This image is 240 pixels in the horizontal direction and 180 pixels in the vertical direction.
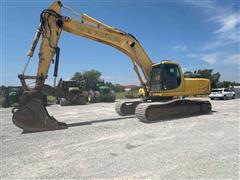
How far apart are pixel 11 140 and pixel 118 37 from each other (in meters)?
6.48

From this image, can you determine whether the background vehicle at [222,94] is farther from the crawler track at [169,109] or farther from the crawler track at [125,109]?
the crawler track at [125,109]

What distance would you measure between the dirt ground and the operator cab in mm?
3204

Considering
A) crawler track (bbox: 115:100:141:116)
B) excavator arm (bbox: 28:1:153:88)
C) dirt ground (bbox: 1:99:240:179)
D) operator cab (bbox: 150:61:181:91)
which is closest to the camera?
dirt ground (bbox: 1:99:240:179)

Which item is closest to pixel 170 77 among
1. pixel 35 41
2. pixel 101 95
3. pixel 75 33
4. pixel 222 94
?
pixel 75 33

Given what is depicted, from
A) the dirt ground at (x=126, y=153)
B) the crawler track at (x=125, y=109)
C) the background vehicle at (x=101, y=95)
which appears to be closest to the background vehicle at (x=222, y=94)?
the background vehicle at (x=101, y=95)

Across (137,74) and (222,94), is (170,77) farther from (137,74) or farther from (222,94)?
(222,94)

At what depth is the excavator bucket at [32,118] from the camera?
8.16m

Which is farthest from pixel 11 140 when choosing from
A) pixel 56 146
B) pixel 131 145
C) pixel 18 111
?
pixel 131 145

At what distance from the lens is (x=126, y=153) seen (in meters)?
5.47

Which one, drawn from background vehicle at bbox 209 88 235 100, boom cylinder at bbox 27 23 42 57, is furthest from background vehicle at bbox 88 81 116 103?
boom cylinder at bbox 27 23 42 57

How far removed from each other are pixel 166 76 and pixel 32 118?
21.0ft

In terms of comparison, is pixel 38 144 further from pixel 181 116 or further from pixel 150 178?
pixel 181 116

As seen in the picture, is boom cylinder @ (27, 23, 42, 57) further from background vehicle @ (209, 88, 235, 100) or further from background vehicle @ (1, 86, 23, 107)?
background vehicle @ (209, 88, 235, 100)

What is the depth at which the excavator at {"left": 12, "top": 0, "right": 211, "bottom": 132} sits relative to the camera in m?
8.44
